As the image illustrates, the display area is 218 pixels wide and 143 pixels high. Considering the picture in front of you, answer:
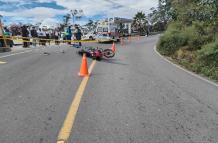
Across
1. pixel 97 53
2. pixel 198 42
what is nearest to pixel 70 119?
pixel 97 53

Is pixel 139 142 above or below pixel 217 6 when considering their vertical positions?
below

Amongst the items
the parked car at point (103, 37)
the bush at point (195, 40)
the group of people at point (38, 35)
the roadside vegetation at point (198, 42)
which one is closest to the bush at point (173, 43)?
the roadside vegetation at point (198, 42)

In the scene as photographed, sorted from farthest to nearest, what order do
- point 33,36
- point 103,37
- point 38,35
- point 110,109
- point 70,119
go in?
point 103,37, point 38,35, point 33,36, point 110,109, point 70,119

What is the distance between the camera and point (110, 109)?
317 inches

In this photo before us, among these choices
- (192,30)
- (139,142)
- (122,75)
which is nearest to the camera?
(139,142)

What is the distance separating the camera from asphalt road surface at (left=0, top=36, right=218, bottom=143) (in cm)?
626

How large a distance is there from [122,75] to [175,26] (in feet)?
75.6

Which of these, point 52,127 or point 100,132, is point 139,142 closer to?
point 100,132

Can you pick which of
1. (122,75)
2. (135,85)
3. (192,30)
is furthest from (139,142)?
(192,30)

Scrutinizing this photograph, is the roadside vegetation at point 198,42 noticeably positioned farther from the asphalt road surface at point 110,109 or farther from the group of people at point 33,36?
the group of people at point 33,36

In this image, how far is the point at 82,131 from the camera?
21.1 feet

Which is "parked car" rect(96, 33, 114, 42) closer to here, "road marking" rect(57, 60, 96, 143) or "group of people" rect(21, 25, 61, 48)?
"group of people" rect(21, 25, 61, 48)

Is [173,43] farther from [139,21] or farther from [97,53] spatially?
[139,21]

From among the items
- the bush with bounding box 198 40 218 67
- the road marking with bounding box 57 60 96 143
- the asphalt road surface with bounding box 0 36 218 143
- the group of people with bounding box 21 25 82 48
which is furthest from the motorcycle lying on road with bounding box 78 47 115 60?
the group of people with bounding box 21 25 82 48
